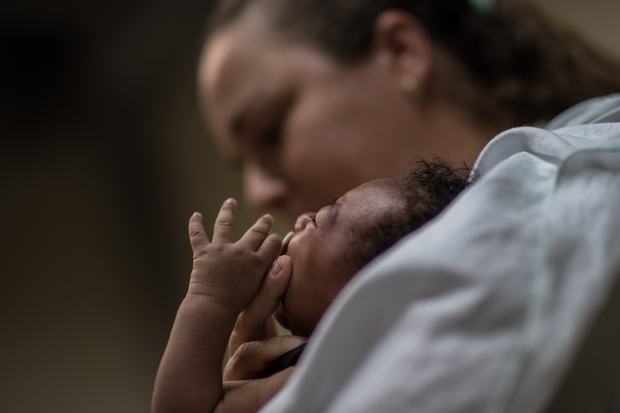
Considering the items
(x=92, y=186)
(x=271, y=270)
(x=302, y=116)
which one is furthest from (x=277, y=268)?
(x=92, y=186)

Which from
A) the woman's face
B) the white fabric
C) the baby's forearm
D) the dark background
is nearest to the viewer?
A: the white fabric

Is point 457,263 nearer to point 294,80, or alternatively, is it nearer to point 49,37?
point 294,80

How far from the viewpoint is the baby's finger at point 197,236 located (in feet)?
1.49

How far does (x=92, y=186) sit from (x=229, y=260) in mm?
2002

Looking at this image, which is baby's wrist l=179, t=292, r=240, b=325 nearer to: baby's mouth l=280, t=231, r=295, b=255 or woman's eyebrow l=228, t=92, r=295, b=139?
baby's mouth l=280, t=231, r=295, b=255

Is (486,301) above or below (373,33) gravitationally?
below

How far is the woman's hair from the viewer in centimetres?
96

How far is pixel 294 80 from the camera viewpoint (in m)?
0.98

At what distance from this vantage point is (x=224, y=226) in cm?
46

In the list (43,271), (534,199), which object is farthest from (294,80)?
(43,271)

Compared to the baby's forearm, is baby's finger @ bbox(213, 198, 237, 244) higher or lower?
higher

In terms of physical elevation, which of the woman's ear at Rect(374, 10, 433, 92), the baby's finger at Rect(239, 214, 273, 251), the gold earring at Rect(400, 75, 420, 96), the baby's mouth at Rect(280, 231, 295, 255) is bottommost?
the baby's mouth at Rect(280, 231, 295, 255)

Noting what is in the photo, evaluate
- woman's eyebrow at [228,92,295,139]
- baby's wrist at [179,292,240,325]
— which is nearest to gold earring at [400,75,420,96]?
woman's eyebrow at [228,92,295,139]

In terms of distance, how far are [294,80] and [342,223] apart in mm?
562
